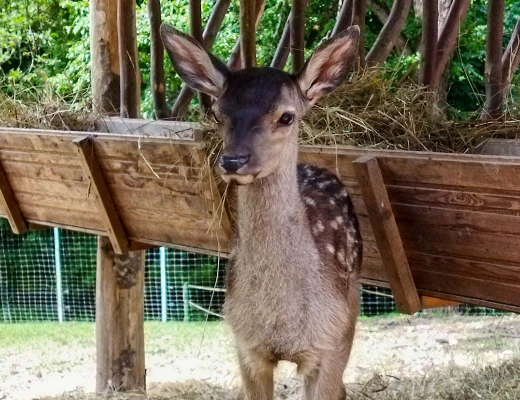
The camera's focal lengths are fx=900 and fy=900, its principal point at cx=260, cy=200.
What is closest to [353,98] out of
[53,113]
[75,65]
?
[53,113]

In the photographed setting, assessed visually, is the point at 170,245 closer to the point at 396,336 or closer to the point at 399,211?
the point at 399,211

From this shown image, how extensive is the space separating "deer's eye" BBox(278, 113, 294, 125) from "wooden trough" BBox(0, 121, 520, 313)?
359mm

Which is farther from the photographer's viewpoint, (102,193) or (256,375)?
(102,193)

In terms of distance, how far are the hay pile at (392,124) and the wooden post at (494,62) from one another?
0.48 ft

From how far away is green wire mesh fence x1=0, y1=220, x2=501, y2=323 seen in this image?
42.2ft

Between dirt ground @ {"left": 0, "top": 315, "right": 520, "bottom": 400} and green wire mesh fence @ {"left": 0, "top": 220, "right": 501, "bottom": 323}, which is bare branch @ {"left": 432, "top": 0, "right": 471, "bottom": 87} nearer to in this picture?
dirt ground @ {"left": 0, "top": 315, "right": 520, "bottom": 400}

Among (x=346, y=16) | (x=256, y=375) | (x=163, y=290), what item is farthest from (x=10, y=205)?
(x=163, y=290)

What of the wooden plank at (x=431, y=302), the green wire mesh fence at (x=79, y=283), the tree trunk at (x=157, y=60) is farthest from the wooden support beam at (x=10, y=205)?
the green wire mesh fence at (x=79, y=283)

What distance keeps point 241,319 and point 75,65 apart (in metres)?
12.0

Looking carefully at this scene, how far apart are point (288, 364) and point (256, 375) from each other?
3999 millimetres

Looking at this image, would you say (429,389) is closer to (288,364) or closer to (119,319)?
(119,319)

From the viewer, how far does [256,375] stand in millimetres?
4137

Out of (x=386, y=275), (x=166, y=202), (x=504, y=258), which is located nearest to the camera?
(x=504, y=258)

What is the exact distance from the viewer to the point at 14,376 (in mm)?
8805
